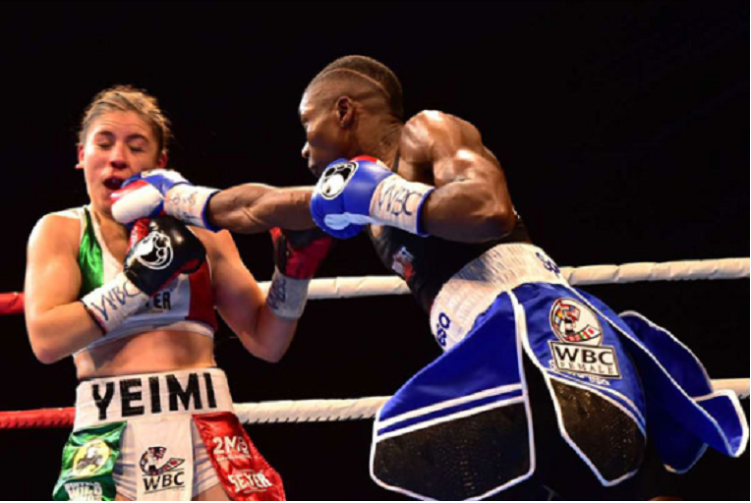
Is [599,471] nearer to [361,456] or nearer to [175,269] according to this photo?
[175,269]

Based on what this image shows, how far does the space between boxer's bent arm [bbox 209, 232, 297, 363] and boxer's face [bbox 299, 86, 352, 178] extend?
1.34 ft

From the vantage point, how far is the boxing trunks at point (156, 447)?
5.52ft

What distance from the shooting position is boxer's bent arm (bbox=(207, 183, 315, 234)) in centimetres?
169

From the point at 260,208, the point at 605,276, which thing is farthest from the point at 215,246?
the point at 605,276

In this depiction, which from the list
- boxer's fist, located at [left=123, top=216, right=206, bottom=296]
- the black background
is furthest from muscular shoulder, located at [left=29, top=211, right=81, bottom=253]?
the black background

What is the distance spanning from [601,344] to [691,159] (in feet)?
8.06

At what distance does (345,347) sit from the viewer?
3369 mm

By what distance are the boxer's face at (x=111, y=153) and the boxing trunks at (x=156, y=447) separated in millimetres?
445

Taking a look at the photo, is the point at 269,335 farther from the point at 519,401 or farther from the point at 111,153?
the point at 519,401

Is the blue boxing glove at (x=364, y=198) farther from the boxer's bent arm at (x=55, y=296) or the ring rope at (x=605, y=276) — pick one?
the ring rope at (x=605, y=276)

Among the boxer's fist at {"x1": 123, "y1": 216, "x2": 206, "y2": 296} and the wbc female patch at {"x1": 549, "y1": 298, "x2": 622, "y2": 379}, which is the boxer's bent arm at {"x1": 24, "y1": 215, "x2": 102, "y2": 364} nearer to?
the boxer's fist at {"x1": 123, "y1": 216, "x2": 206, "y2": 296}

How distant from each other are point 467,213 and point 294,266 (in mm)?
720

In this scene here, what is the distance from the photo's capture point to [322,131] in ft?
5.61

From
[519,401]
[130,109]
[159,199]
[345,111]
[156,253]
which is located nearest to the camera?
[519,401]
